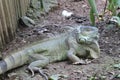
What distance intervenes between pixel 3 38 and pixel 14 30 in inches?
18.9

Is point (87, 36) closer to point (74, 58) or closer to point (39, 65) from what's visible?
point (74, 58)

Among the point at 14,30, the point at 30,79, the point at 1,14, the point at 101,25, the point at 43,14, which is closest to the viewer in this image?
the point at 30,79

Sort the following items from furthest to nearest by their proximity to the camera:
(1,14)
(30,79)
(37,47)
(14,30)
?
1. (14,30)
2. (1,14)
3. (37,47)
4. (30,79)

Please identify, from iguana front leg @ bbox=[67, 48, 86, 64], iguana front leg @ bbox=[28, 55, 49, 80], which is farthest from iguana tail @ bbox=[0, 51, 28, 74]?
iguana front leg @ bbox=[67, 48, 86, 64]

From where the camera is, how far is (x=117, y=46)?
491cm

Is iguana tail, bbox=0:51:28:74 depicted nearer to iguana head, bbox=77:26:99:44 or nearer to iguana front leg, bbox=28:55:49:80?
iguana front leg, bbox=28:55:49:80

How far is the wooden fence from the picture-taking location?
4.88 metres

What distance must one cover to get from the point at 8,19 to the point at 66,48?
1.01m

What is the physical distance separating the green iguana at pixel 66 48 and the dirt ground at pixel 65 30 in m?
0.10

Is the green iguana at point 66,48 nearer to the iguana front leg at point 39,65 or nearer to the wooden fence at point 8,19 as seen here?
the iguana front leg at point 39,65

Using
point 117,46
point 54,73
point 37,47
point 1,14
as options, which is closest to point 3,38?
point 1,14

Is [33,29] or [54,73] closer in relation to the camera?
[54,73]

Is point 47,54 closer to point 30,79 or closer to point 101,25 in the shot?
point 30,79

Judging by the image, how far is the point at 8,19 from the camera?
5.06m
